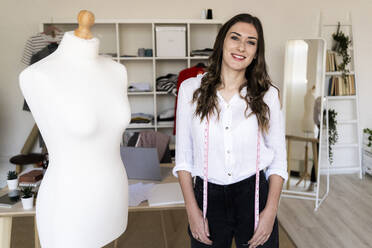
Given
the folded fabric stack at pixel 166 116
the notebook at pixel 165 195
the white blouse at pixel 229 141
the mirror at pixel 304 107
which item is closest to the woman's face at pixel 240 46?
the white blouse at pixel 229 141

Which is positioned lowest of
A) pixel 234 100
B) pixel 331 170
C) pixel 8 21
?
pixel 331 170

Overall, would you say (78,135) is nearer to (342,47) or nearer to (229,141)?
(229,141)

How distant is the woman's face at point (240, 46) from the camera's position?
4.25ft

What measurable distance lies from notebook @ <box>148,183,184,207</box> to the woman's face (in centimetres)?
83

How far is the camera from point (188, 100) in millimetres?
1350

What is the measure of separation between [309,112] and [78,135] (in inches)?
123

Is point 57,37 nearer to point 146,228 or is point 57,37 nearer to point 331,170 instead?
point 146,228

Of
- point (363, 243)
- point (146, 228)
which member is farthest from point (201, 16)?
point (363, 243)

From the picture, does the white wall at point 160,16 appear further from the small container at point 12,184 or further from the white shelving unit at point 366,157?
the small container at point 12,184

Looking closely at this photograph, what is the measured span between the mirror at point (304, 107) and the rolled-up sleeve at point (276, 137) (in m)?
2.45

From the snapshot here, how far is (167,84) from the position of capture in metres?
4.04

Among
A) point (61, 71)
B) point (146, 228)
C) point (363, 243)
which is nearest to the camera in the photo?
point (61, 71)

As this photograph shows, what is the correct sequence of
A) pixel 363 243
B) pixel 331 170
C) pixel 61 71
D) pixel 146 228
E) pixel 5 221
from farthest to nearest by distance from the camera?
pixel 331 170, pixel 146 228, pixel 363 243, pixel 5 221, pixel 61 71

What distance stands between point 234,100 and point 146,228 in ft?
6.57
